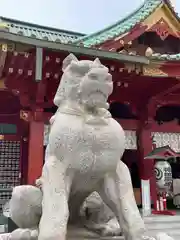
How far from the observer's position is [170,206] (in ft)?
25.9

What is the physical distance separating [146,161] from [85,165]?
4.84m

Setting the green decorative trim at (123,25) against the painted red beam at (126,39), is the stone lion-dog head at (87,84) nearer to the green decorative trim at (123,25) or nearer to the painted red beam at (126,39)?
the green decorative trim at (123,25)

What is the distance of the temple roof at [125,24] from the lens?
21.0 feet

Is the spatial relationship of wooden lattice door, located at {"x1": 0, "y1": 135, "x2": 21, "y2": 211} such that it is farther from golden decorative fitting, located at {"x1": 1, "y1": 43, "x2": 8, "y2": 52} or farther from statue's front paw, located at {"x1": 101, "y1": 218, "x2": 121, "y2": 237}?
statue's front paw, located at {"x1": 101, "y1": 218, "x2": 121, "y2": 237}

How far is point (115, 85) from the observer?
6023 mm

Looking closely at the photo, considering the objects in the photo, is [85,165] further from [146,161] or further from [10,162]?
[146,161]

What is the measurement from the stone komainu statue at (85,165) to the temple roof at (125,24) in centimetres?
428

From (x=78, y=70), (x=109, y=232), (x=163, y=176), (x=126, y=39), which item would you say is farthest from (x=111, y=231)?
(x=126, y=39)

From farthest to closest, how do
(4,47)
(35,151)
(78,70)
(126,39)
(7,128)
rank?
(126,39)
(7,128)
(35,151)
(4,47)
(78,70)

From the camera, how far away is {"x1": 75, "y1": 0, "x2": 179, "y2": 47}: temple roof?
252 inches

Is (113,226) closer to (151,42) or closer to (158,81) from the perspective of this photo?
(158,81)

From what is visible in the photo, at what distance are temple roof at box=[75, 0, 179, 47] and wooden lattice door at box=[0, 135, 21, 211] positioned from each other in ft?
8.44

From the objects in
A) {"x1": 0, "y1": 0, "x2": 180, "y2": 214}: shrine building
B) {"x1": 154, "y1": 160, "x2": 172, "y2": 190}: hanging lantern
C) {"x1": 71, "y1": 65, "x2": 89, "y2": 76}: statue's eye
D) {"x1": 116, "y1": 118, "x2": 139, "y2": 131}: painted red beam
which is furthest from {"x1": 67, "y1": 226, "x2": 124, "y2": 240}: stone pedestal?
{"x1": 116, "y1": 118, "x2": 139, "y2": 131}: painted red beam

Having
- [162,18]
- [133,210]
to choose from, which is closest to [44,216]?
[133,210]
